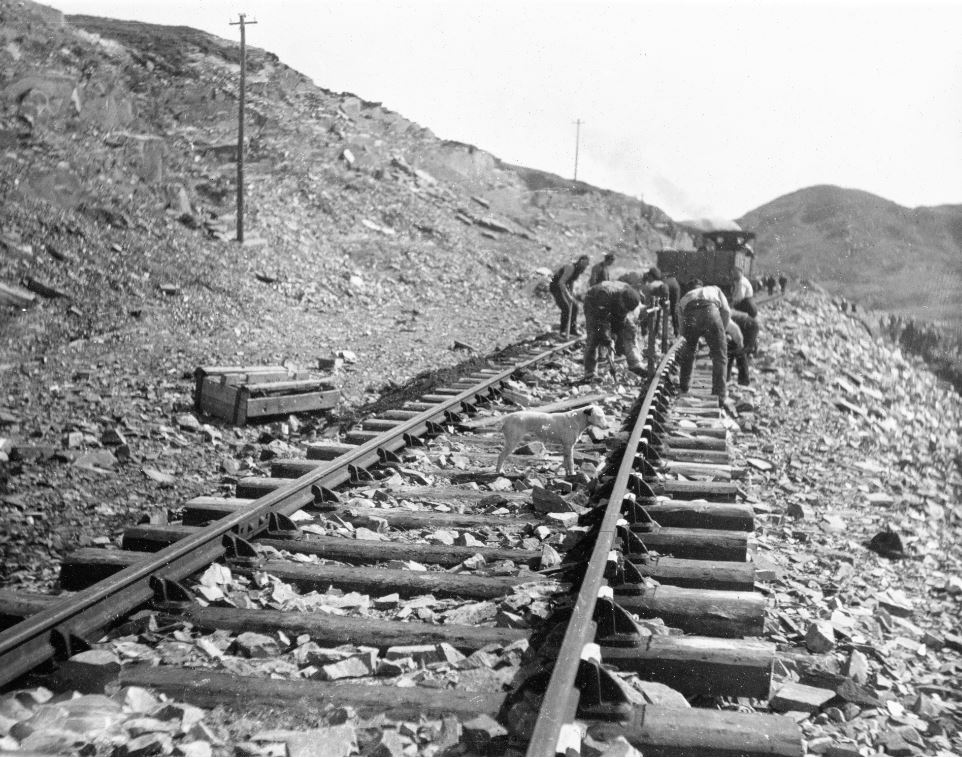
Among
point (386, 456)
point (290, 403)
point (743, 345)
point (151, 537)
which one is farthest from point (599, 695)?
point (743, 345)

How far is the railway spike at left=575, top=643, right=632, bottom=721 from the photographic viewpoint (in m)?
2.29

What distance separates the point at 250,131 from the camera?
1087 inches

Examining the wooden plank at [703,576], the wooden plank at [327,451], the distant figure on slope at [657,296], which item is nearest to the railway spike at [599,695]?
the wooden plank at [703,576]

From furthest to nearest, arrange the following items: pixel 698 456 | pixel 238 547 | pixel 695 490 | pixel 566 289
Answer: pixel 566 289 < pixel 698 456 < pixel 695 490 < pixel 238 547

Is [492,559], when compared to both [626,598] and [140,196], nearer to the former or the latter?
[626,598]

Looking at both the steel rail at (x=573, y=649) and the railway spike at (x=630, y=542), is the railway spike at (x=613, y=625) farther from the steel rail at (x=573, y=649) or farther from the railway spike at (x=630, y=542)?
the railway spike at (x=630, y=542)

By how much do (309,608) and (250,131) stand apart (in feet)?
89.7

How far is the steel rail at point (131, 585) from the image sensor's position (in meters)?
2.54

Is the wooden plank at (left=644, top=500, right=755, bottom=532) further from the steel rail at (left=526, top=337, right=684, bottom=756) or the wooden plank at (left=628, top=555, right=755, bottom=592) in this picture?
the wooden plank at (left=628, top=555, right=755, bottom=592)

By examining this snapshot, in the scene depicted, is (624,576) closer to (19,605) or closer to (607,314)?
(19,605)

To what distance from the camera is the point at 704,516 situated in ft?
14.5

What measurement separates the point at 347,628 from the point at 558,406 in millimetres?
5055

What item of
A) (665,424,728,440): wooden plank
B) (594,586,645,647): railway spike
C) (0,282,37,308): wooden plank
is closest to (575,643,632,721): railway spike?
(594,586,645,647): railway spike

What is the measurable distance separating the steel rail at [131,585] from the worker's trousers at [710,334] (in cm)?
515
